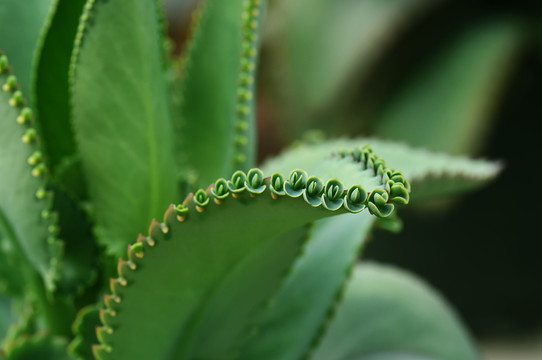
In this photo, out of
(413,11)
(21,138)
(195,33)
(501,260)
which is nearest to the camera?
(21,138)

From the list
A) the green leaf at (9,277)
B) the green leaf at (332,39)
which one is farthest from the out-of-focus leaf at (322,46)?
the green leaf at (9,277)

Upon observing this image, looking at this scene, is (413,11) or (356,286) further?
(413,11)

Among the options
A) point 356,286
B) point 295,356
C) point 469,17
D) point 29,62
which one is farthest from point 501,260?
point 29,62

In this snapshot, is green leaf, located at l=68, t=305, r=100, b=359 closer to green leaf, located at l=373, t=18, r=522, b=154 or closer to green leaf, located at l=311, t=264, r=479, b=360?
green leaf, located at l=311, t=264, r=479, b=360

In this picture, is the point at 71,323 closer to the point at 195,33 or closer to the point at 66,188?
the point at 66,188

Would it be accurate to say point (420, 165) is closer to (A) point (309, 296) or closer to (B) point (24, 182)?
(A) point (309, 296)

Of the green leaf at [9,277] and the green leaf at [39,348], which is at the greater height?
the green leaf at [9,277]

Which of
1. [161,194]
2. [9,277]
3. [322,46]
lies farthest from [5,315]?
[322,46]

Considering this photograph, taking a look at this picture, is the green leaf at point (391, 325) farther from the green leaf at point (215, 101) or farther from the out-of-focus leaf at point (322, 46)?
the out-of-focus leaf at point (322, 46)
